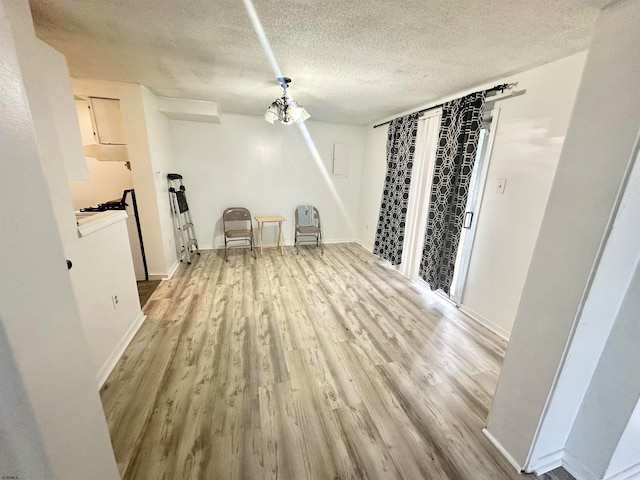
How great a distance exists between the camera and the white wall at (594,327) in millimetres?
917

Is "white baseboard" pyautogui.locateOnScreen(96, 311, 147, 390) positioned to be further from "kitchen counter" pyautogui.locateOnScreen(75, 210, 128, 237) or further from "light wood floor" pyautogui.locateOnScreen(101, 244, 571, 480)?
"kitchen counter" pyautogui.locateOnScreen(75, 210, 128, 237)

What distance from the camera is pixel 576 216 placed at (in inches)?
39.6

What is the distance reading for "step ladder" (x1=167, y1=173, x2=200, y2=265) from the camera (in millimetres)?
3582

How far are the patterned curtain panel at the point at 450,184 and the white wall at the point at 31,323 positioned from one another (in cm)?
288

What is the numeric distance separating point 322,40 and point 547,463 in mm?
2714

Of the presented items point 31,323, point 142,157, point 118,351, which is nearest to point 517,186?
point 31,323

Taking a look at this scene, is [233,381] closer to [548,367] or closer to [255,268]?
[548,367]

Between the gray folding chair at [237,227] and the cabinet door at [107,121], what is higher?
the cabinet door at [107,121]

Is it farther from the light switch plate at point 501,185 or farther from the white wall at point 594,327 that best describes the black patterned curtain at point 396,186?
the white wall at point 594,327

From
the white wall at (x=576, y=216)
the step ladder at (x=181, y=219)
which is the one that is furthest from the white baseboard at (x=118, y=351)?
the white wall at (x=576, y=216)

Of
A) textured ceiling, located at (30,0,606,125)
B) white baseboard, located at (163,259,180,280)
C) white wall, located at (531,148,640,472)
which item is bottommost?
white baseboard, located at (163,259,180,280)

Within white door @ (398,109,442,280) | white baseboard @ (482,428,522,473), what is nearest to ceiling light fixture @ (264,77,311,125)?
white door @ (398,109,442,280)

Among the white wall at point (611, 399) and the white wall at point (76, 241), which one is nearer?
the white wall at point (611, 399)

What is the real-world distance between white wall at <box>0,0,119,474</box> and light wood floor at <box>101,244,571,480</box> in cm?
79
